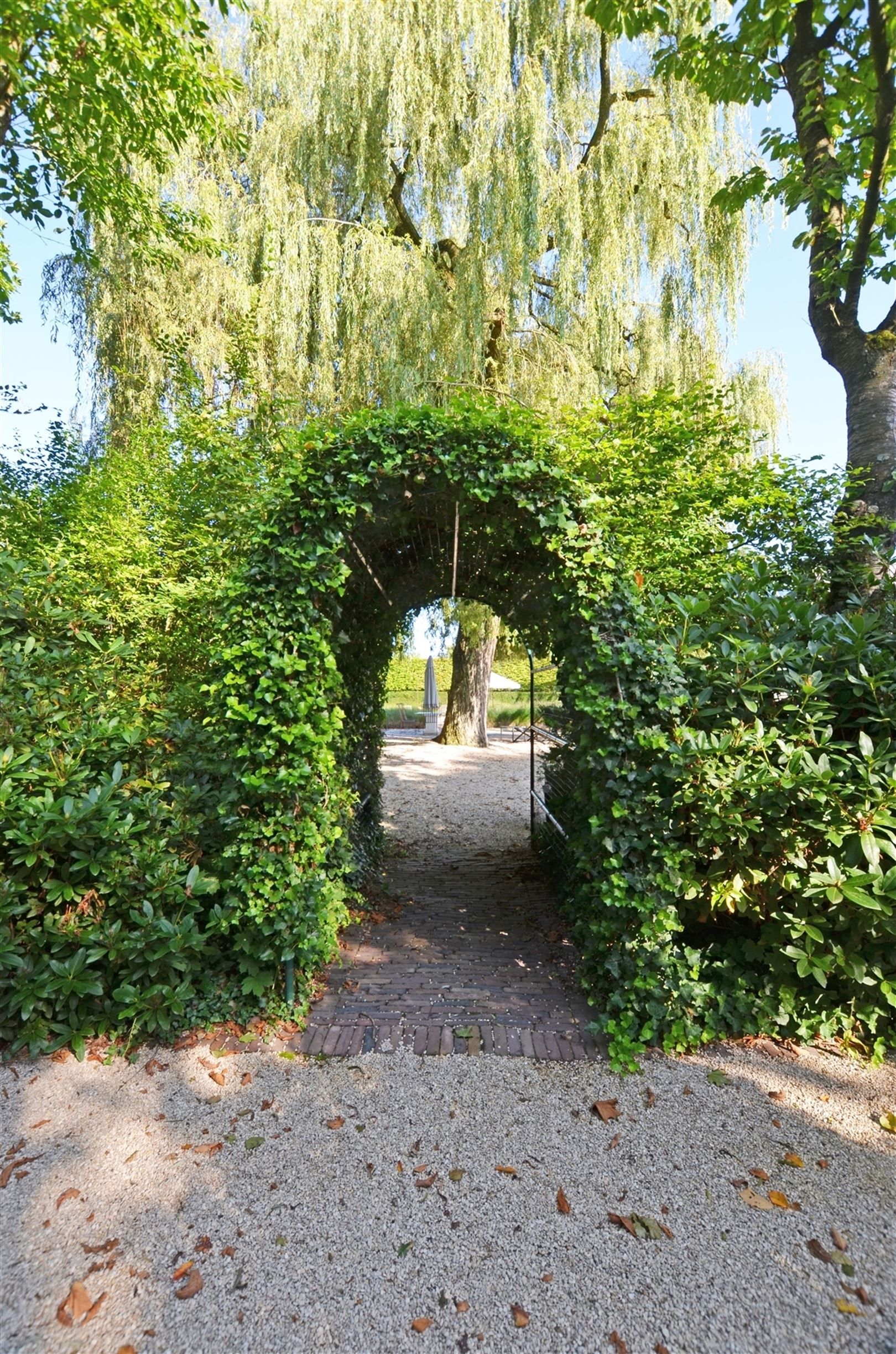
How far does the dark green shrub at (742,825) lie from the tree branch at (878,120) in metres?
2.83

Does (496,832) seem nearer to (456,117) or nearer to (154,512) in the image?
(154,512)

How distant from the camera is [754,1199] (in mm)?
2109

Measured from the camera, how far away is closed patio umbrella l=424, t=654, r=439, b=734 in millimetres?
16625

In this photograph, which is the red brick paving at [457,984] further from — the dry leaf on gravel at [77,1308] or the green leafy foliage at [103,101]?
the green leafy foliage at [103,101]

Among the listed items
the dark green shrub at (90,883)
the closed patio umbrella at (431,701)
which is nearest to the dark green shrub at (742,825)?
the dark green shrub at (90,883)

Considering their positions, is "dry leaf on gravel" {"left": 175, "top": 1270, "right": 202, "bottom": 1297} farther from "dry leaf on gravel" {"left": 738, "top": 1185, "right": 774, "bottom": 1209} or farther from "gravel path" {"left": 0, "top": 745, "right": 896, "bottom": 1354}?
"dry leaf on gravel" {"left": 738, "top": 1185, "right": 774, "bottom": 1209}

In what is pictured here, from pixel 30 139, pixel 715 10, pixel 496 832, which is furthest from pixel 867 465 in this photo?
pixel 30 139

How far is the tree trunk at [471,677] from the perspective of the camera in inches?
401

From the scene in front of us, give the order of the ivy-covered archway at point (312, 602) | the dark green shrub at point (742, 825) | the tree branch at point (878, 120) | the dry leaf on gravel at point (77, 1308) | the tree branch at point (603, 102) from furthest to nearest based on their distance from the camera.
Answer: the tree branch at point (603, 102) < the tree branch at point (878, 120) < the ivy-covered archway at point (312, 602) < the dark green shrub at point (742, 825) < the dry leaf on gravel at point (77, 1308)

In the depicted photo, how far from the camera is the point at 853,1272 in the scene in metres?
1.85

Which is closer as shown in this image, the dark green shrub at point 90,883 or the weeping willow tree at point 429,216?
the dark green shrub at point 90,883

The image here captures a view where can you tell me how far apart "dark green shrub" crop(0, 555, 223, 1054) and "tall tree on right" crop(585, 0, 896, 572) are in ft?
14.3

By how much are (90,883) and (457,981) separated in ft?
6.31

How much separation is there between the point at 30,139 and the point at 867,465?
7.89 meters
